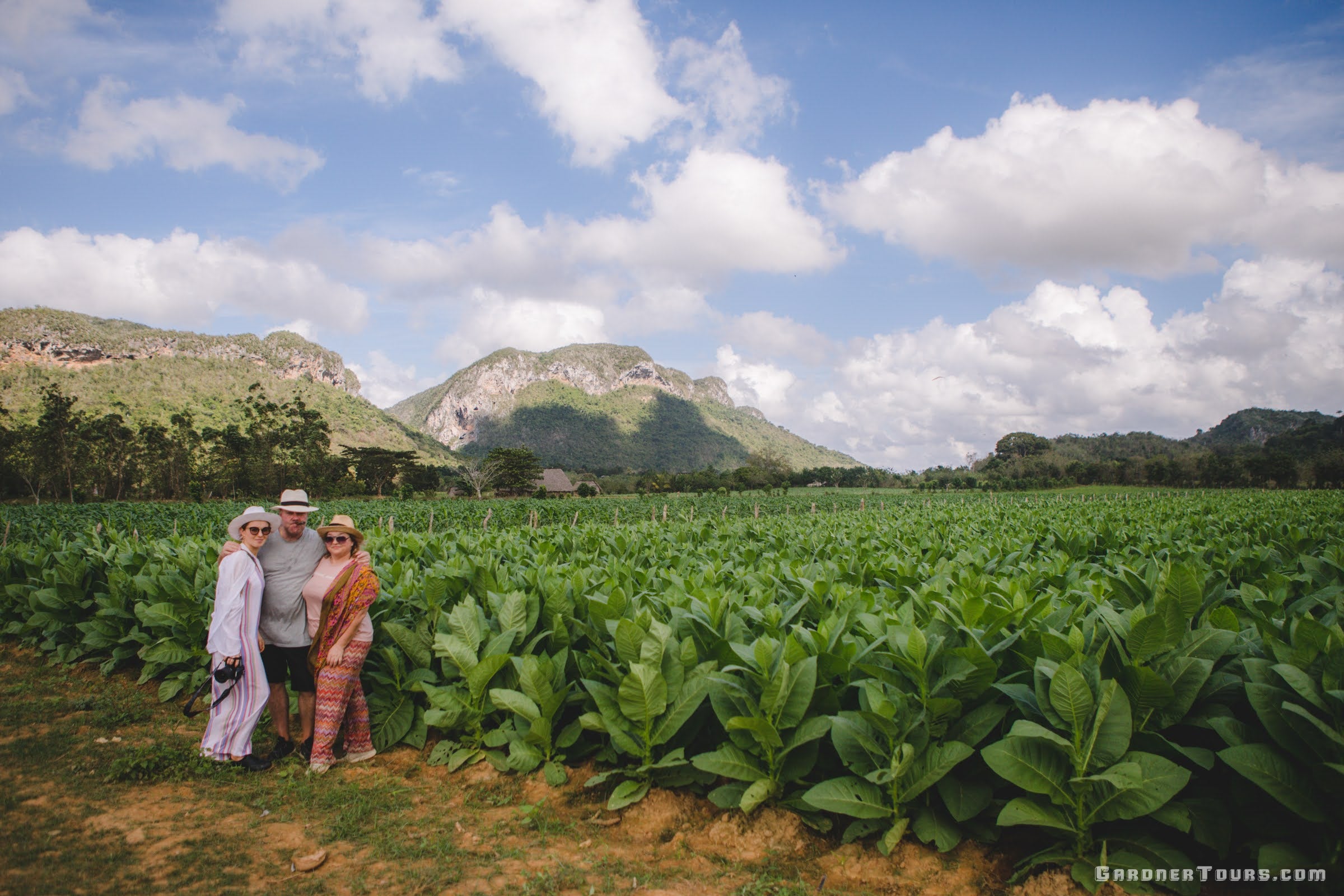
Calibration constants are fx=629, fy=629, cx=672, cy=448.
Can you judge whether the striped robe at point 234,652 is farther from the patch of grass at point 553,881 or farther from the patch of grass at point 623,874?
the patch of grass at point 623,874

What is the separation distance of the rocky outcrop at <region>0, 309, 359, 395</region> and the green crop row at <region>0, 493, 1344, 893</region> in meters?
141

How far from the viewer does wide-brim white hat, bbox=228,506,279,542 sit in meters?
4.59

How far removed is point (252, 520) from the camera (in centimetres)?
457

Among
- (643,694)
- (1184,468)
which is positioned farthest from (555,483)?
(643,694)

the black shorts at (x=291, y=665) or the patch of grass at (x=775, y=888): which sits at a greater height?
the black shorts at (x=291, y=665)

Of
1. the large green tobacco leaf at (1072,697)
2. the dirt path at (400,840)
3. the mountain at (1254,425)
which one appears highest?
the mountain at (1254,425)

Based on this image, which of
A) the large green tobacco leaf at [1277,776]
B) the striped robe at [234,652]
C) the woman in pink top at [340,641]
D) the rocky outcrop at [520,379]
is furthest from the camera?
the rocky outcrop at [520,379]

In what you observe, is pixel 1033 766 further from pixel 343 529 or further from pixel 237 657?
pixel 237 657

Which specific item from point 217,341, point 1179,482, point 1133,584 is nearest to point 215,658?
point 1133,584

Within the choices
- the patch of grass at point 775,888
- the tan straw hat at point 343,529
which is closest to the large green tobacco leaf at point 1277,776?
the patch of grass at point 775,888

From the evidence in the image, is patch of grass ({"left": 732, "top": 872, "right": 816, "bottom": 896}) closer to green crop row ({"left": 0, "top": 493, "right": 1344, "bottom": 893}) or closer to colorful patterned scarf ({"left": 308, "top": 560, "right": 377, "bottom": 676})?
green crop row ({"left": 0, "top": 493, "right": 1344, "bottom": 893})

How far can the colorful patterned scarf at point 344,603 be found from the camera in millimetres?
4363

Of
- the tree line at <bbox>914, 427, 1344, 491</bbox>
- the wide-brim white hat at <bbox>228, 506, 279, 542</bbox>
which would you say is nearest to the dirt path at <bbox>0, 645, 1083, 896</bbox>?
the wide-brim white hat at <bbox>228, 506, 279, 542</bbox>

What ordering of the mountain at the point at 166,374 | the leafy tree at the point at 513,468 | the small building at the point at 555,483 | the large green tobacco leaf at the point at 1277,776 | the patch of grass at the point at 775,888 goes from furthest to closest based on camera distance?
the mountain at the point at 166,374 → the small building at the point at 555,483 → the leafy tree at the point at 513,468 → the patch of grass at the point at 775,888 → the large green tobacco leaf at the point at 1277,776
